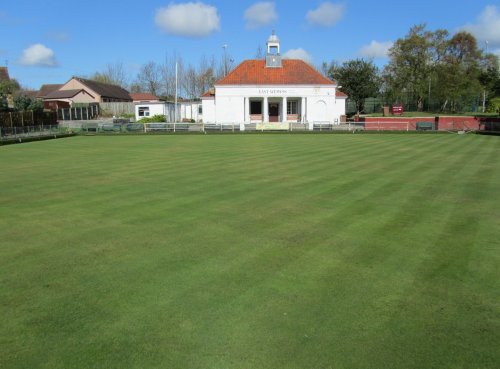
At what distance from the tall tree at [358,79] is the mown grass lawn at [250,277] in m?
54.4

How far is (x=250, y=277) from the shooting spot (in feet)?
16.1

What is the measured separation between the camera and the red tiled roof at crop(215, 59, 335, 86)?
171ft

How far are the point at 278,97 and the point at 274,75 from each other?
9.03ft

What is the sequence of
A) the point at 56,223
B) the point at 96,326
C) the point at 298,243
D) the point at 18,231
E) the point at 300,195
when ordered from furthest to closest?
the point at 300,195 < the point at 56,223 < the point at 18,231 < the point at 298,243 < the point at 96,326

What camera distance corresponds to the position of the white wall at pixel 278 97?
171 feet

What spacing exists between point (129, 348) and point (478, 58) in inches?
2846

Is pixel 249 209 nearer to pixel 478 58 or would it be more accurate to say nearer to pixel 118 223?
pixel 118 223

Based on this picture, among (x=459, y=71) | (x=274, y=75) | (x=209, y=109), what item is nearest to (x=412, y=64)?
(x=459, y=71)

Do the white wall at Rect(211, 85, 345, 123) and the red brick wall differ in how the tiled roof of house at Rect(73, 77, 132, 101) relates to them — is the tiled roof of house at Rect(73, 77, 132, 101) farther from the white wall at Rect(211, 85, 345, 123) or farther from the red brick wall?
the red brick wall

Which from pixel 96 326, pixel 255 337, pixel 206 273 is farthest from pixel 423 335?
pixel 96 326

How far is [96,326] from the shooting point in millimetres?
3834

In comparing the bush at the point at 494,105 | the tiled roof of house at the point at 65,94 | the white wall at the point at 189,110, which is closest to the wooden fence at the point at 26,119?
the white wall at the point at 189,110

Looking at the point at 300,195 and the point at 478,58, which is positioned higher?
the point at 478,58

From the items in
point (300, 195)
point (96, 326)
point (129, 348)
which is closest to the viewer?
point (129, 348)
